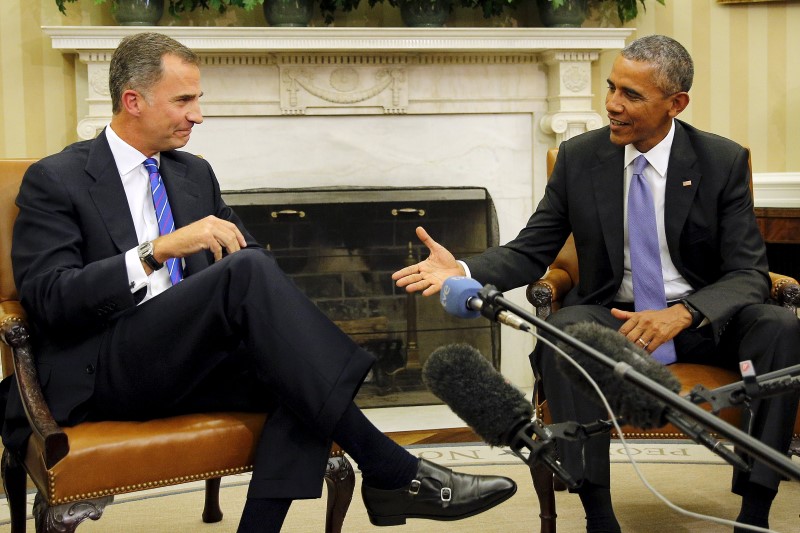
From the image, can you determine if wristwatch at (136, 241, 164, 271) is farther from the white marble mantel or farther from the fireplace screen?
the fireplace screen

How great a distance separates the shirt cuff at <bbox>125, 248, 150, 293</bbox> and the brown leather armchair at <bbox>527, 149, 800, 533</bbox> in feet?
3.31

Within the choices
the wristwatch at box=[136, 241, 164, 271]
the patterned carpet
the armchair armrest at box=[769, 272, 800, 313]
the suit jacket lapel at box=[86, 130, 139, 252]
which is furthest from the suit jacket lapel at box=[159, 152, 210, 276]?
the armchair armrest at box=[769, 272, 800, 313]

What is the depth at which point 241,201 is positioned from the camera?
174 inches

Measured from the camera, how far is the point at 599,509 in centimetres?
234

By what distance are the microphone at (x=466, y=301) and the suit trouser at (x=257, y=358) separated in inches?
29.9

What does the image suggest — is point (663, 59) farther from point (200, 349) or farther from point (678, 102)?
point (200, 349)

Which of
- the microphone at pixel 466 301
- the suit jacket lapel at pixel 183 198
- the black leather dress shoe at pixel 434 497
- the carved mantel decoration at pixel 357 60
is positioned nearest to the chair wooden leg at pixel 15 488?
the suit jacket lapel at pixel 183 198

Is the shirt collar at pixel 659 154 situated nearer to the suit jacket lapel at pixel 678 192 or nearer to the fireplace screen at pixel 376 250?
the suit jacket lapel at pixel 678 192

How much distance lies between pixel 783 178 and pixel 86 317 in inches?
140

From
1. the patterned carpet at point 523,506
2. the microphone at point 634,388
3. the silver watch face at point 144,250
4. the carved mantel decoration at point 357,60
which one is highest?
the carved mantel decoration at point 357,60

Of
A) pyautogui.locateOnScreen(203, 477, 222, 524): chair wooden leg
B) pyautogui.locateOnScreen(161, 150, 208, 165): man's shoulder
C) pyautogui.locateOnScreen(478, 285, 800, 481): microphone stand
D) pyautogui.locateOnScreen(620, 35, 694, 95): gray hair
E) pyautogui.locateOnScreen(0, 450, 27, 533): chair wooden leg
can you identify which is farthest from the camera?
pyautogui.locateOnScreen(203, 477, 222, 524): chair wooden leg

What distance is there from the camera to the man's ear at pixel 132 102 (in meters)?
2.51

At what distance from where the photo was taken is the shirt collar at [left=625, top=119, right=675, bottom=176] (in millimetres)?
2824

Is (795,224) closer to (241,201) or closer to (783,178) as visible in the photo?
(783,178)
